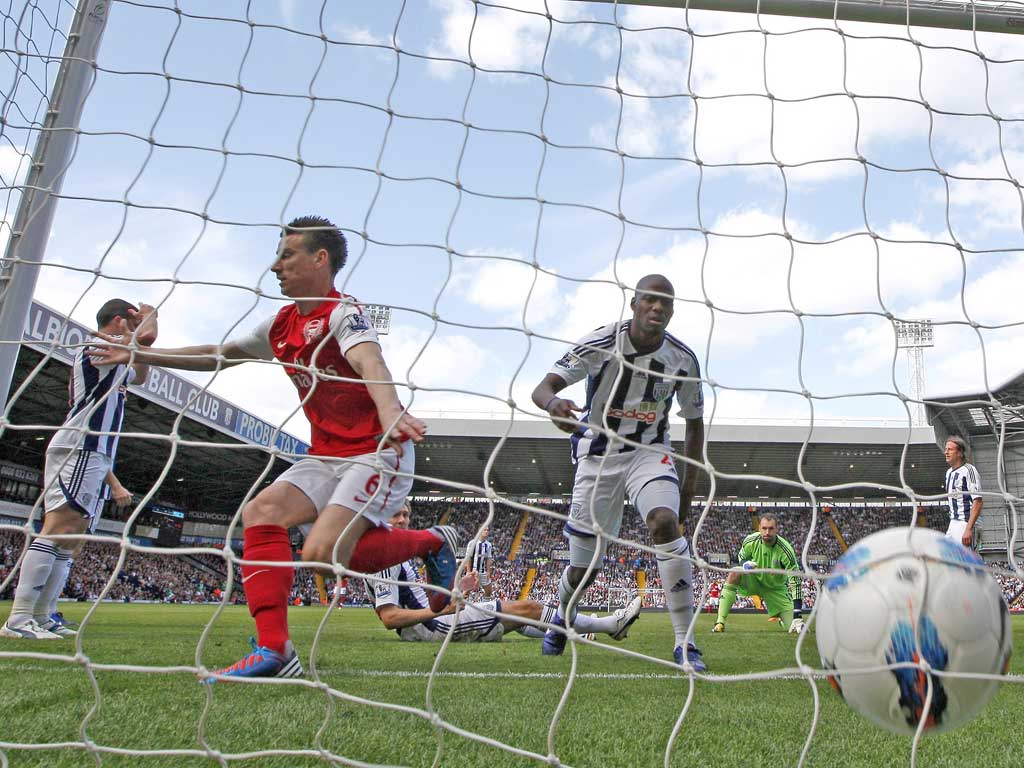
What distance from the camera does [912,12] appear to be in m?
3.39

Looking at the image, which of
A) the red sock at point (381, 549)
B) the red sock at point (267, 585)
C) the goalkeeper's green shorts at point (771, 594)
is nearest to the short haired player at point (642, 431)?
the red sock at point (381, 549)

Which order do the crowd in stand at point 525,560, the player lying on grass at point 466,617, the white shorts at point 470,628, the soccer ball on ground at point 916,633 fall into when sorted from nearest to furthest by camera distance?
the soccer ball on ground at point 916,633
the player lying on grass at point 466,617
the white shorts at point 470,628
the crowd in stand at point 525,560

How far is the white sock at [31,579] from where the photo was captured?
4.70 metres

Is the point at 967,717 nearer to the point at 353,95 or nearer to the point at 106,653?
the point at 353,95

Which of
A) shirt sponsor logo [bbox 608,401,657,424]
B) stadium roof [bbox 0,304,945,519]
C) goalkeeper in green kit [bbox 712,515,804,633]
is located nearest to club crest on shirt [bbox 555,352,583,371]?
shirt sponsor logo [bbox 608,401,657,424]

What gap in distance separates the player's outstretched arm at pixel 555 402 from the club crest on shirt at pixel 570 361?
2.7 inches

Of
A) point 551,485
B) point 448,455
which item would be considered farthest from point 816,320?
point 551,485

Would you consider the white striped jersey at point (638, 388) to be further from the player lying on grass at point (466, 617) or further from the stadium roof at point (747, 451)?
the stadium roof at point (747, 451)

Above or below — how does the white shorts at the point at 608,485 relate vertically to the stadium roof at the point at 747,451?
below

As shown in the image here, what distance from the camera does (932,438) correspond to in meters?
27.0

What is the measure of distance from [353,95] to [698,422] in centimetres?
233

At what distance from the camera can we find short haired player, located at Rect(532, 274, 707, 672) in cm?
397

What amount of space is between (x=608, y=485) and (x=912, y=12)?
2.61 metres

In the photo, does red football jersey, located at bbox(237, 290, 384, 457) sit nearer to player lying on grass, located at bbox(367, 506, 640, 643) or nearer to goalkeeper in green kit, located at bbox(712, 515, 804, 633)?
player lying on grass, located at bbox(367, 506, 640, 643)
